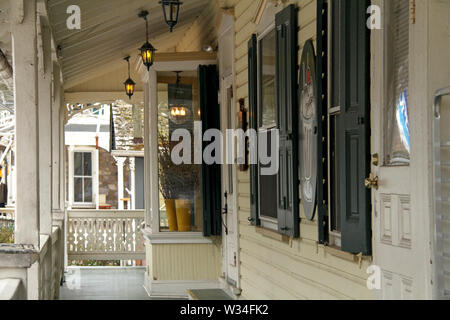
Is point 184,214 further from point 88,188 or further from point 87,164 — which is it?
point 87,164

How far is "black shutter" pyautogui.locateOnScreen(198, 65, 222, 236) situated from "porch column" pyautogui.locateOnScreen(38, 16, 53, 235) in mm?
2010

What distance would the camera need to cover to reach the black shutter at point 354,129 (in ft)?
12.0

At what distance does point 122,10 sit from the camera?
845 centimetres

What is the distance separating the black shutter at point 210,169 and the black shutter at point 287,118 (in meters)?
3.45

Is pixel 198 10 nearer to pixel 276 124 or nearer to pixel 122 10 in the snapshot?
pixel 122 10

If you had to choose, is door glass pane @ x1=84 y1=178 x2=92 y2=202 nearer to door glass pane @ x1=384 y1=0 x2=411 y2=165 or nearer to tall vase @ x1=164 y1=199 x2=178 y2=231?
tall vase @ x1=164 y1=199 x2=178 y2=231

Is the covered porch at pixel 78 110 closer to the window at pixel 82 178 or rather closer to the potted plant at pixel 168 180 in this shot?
the potted plant at pixel 168 180

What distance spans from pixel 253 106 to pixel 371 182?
300cm

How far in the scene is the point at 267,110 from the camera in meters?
5.99

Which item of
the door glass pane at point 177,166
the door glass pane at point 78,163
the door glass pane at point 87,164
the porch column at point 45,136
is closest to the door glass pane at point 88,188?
the door glass pane at point 87,164

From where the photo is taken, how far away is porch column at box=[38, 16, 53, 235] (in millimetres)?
7371

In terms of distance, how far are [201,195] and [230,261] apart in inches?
48.0

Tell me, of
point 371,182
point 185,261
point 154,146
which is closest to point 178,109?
point 154,146
